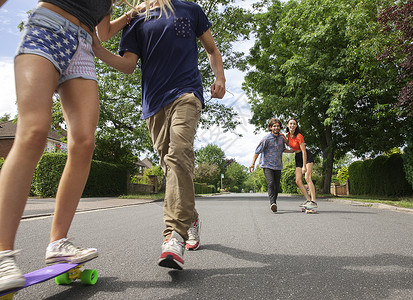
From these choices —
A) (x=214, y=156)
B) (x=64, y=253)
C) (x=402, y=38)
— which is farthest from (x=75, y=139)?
(x=214, y=156)

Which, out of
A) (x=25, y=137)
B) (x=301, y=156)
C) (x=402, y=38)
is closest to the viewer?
(x=25, y=137)

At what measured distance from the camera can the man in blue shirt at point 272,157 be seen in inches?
297

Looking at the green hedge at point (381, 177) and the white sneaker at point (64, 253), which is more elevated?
the green hedge at point (381, 177)

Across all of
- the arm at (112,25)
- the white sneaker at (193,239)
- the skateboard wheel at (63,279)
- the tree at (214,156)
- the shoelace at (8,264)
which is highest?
the tree at (214,156)

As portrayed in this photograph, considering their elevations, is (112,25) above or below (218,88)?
above

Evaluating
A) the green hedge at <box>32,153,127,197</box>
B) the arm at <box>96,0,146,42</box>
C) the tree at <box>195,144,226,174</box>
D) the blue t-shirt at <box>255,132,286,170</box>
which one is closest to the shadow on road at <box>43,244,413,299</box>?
the arm at <box>96,0,146,42</box>

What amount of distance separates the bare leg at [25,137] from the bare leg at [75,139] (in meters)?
0.22

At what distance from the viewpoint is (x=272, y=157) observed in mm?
7617

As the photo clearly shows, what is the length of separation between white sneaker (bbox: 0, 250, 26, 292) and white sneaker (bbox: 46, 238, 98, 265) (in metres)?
0.39

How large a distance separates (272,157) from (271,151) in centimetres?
15

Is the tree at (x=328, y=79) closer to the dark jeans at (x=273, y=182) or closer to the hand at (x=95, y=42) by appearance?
the dark jeans at (x=273, y=182)

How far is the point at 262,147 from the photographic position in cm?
762

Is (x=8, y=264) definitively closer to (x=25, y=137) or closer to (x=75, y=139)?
(x=25, y=137)

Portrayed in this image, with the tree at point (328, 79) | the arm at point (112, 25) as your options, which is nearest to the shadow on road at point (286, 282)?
the arm at point (112, 25)
